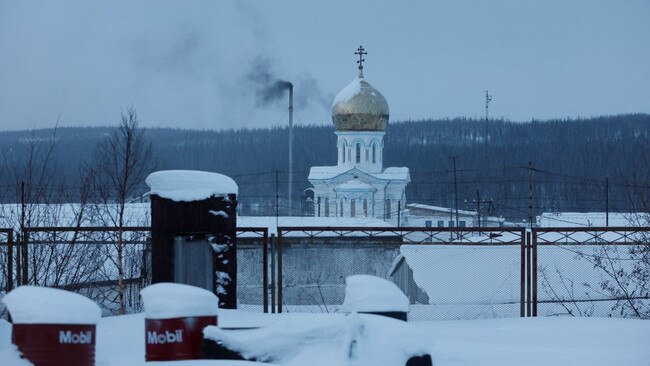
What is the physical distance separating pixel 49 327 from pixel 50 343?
12 cm

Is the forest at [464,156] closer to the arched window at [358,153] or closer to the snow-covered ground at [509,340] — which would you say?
the arched window at [358,153]

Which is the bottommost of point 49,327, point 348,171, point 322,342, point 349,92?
point 322,342

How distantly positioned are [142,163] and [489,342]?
7.05 metres

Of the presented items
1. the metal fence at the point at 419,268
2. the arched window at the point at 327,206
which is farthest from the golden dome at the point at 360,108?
the metal fence at the point at 419,268

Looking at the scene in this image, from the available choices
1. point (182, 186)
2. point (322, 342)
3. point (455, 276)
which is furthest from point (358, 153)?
point (322, 342)

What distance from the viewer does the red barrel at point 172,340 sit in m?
7.52

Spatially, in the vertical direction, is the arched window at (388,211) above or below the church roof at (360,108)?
below

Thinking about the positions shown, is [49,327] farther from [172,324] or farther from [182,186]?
[182,186]

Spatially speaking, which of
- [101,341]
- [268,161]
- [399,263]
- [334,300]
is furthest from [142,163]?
[268,161]

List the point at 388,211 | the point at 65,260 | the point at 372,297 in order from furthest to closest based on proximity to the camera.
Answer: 1. the point at 388,211
2. the point at 65,260
3. the point at 372,297

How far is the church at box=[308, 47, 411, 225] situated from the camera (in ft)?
190

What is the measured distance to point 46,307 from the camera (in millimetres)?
6812

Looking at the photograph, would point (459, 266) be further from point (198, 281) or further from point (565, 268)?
point (198, 281)

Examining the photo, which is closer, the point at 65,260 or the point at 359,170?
the point at 65,260
